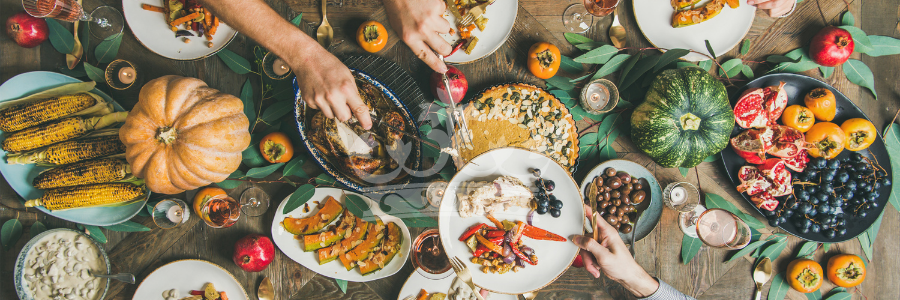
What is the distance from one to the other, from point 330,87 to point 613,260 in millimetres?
1273

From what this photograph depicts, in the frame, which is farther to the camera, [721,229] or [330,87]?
[721,229]

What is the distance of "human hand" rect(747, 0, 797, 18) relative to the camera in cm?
166

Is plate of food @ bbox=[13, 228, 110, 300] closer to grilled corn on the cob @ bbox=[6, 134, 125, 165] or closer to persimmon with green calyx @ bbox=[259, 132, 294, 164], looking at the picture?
grilled corn on the cob @ bbox=[6, 134, 125, 165]

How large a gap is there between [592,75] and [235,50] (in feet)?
5.53

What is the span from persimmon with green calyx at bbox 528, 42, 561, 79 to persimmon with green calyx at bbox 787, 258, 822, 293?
Answer: 4.84 ft

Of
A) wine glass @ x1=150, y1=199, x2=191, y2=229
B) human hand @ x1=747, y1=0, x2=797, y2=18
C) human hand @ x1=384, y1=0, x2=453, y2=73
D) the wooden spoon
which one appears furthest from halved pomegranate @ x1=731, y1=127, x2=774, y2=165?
the wooden spoon

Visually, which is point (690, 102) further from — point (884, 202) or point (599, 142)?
point (884, 202)

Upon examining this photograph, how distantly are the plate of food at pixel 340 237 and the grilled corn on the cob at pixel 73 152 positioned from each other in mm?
757

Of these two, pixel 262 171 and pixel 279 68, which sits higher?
pixel 279 68

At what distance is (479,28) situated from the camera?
5.52ft

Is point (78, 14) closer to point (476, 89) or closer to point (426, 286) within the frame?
point (476, 89)

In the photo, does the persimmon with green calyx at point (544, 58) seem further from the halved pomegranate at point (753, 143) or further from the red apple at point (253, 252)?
the red apple at point (253, 252)

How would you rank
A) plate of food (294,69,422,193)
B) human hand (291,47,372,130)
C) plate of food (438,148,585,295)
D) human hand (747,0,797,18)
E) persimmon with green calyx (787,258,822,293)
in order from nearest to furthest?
human hand (291,47,372,130) → plate of food (438,148,585,295) → plate of food (294,69,422,193) → human hand (747,0,797,18) → persimmon with green calyx (787,258,822,293)

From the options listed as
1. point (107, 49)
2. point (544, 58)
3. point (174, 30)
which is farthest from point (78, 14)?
point (544, 58)
